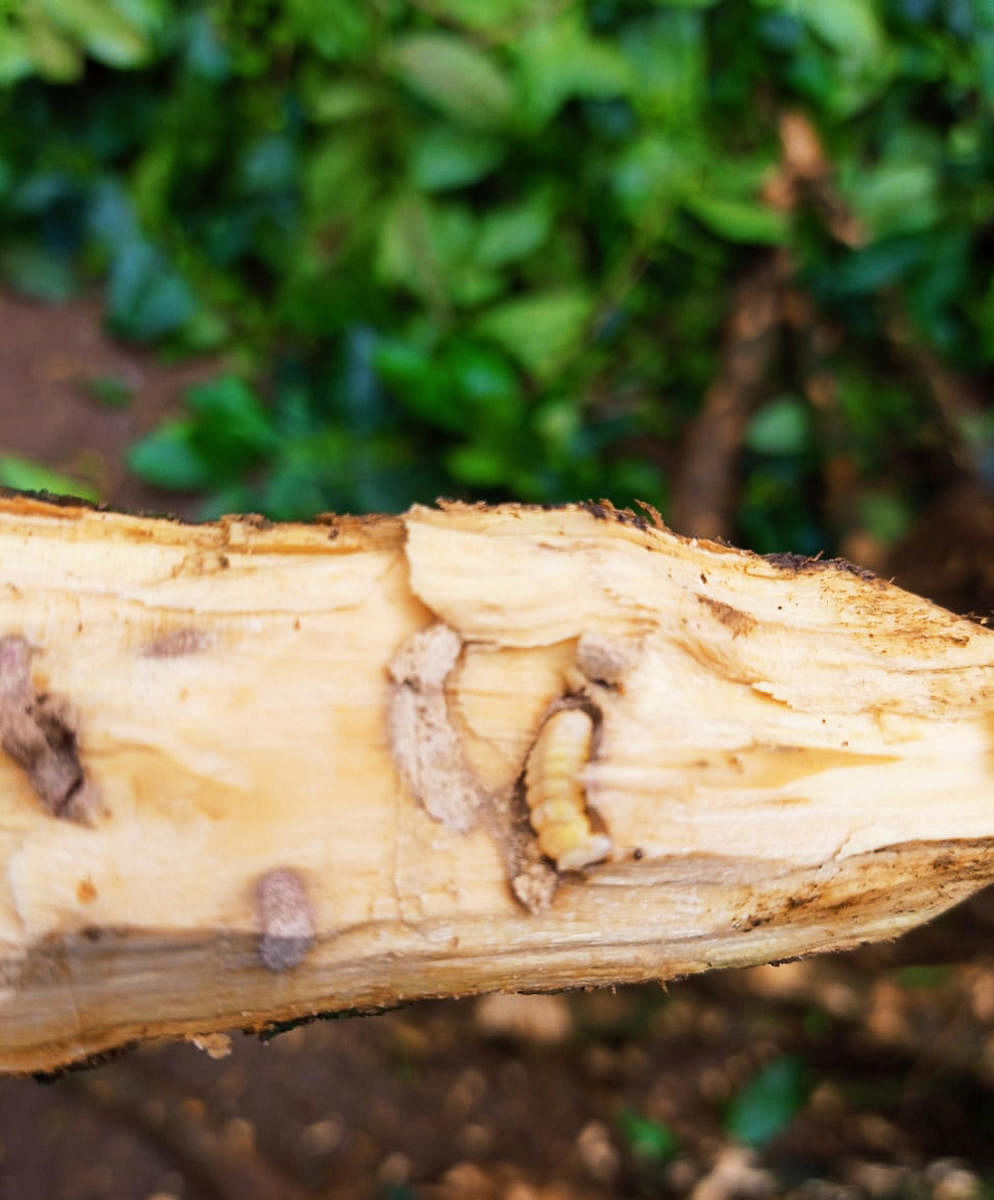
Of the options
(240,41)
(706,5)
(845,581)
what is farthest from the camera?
(240,41)

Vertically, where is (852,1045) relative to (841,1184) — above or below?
above

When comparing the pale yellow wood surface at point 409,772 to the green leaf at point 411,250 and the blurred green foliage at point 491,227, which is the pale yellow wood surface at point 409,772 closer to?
the blurred green foliage at point 491,227

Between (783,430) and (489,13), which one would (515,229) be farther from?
(783,430)

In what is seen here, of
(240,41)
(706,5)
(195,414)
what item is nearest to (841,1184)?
(195,414)

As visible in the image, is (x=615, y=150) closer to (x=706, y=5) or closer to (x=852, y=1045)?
(x=706, y=5)

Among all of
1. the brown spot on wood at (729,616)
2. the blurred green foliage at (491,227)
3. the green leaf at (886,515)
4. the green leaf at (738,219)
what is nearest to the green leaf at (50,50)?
the blurred green foliage at (491,227)

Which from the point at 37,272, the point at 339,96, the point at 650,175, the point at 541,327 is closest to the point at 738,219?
the point at 650,175

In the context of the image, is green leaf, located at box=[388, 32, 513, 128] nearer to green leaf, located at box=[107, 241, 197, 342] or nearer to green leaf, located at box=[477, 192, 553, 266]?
green leaf, located at box=[477, 192, 553, 266]
